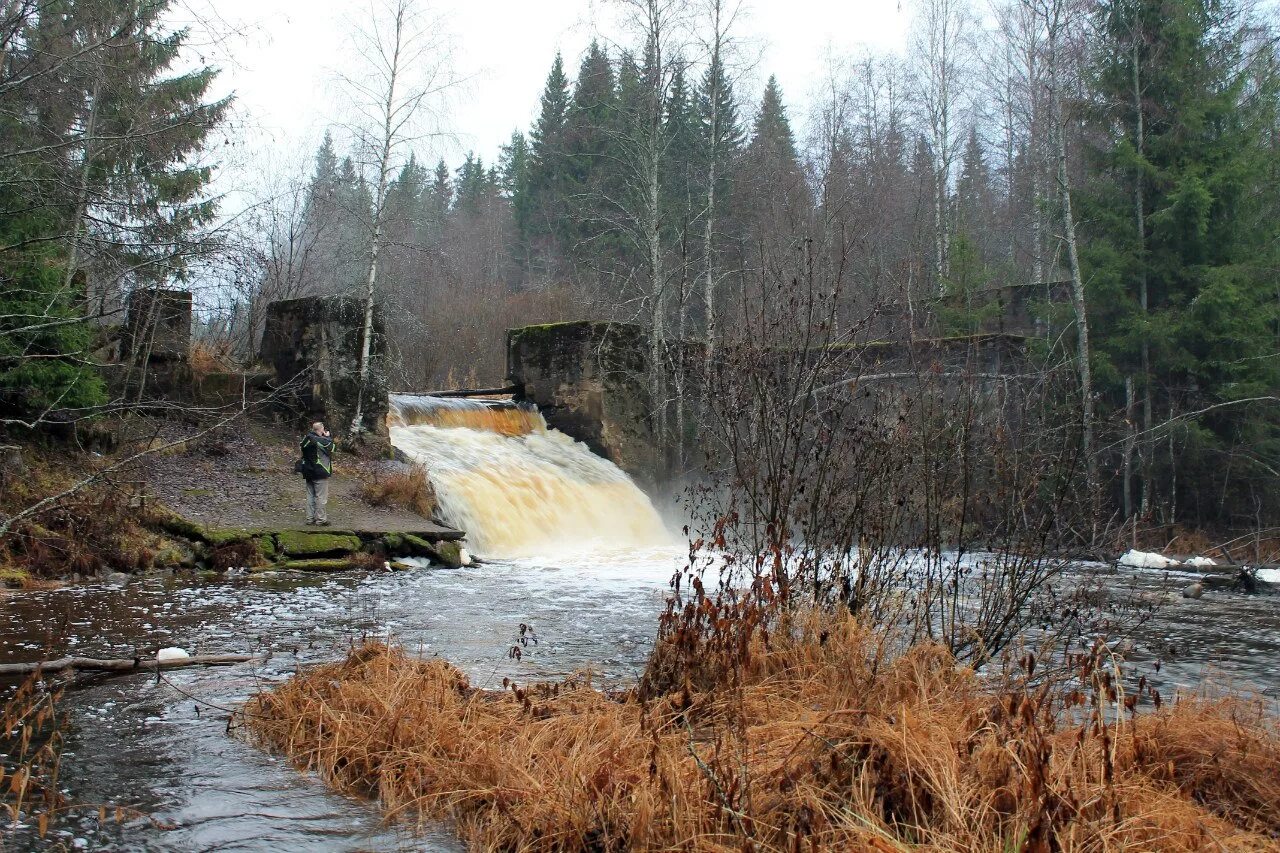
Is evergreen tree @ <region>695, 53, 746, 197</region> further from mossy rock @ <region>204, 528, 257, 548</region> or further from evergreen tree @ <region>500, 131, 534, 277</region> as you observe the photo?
evergreen tree @ <region>500, 131, 534, 277</region>

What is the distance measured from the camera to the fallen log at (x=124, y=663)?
6121 mm

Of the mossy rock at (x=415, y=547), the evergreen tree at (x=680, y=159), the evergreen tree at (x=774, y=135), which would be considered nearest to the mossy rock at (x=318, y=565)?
the mossy rock at (x=415, y=547)

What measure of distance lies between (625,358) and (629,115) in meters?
5.39

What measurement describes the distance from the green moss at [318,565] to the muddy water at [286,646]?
26.0 inches

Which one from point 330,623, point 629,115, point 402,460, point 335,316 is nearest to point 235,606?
point 330,623

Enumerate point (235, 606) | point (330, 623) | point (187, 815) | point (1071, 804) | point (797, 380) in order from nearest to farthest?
point (1071, 804), point (187, 815), point (797, 380), point (330, 623), point (235, 606)

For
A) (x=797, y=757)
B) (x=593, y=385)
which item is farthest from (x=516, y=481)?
(x=797, y=757)

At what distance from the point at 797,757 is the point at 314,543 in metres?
10.7

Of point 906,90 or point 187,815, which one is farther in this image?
point 906,90

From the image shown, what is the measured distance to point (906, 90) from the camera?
30.8 metres

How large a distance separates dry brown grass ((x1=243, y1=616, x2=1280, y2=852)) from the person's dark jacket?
8.34 metres

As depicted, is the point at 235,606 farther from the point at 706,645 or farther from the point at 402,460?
the point at 402,460

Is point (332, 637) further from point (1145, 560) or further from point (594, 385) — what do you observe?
point (594, 385)

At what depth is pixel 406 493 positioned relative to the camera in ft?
51.6
